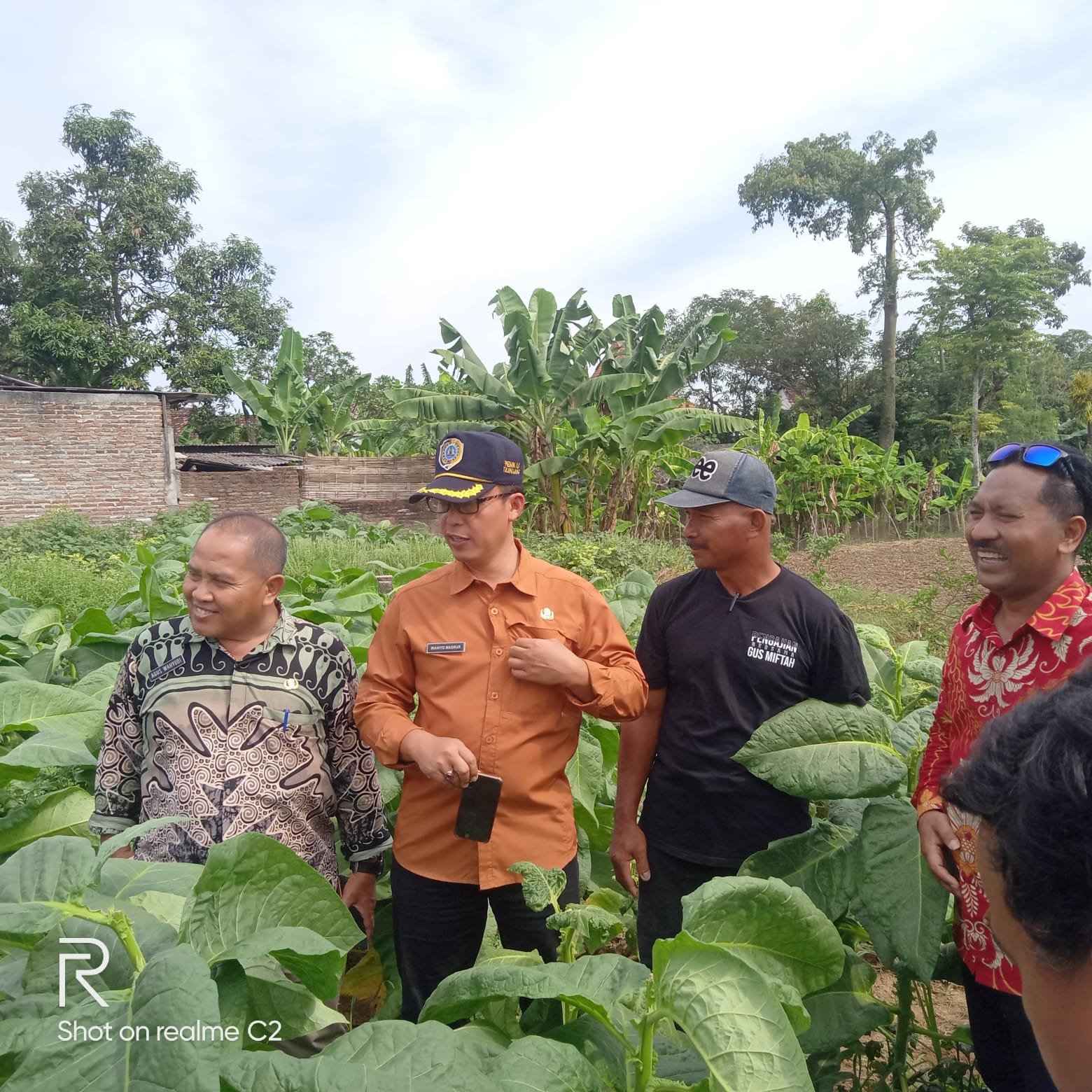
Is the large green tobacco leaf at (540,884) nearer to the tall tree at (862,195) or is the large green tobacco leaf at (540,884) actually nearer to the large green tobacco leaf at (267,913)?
the large green tobacco leaf at (267,913)

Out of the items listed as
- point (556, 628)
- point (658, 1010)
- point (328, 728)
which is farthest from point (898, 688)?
point (658, 1010)

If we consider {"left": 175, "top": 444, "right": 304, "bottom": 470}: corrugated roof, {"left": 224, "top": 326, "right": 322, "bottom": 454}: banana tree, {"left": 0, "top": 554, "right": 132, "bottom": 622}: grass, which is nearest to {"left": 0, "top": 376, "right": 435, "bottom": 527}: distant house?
{"left": 175, "top": 444, "right": 304, "bottom": 470}: corrugated roof

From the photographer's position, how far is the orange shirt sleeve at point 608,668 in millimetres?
2090

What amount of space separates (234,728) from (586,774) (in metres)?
0.92

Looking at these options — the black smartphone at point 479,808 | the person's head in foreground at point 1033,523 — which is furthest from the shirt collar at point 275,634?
the person's head in foreground at point 1033,523

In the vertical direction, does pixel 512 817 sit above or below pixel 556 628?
below

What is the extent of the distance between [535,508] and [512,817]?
13425 millimetres

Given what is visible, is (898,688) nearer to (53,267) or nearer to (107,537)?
(107,537)

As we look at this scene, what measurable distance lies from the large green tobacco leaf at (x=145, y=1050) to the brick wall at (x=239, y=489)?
51.8 feet

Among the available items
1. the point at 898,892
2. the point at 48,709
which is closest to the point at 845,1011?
the point at 898,892

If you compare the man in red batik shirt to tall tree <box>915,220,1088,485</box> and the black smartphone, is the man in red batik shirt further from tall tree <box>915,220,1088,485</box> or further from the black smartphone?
tall tree <box>915,220,1088,485</box>

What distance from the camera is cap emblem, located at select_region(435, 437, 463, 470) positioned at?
2186mm

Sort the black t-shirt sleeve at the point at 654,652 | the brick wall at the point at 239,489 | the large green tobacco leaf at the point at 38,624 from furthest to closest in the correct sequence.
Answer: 1. the brick wall at the point at 239,489
2. the large green tobacco leaf at the point at 38,624
3. the black t-shirt sleeve at the point at 654,652

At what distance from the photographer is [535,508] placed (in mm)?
15461
